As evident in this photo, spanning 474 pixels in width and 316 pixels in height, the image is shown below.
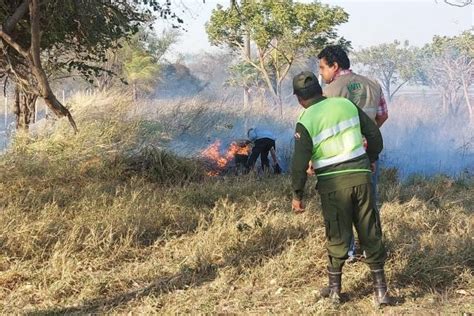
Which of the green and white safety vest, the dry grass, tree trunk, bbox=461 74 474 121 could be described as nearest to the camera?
the green and white safety vest

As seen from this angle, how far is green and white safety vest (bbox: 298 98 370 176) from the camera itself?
11.6 ft

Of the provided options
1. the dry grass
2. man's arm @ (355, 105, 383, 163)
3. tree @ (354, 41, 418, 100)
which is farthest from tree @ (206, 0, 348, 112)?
man's arm @ (355, 105, 383, 163)

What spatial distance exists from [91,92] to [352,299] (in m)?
8.98

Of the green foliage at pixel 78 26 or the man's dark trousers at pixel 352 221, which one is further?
the green foliage at pixel 78 26

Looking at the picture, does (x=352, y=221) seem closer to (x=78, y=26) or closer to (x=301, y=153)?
(x=301, y=153)

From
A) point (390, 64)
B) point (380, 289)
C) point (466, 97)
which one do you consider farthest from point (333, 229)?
point (390, 64)

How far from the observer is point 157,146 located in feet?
30.7

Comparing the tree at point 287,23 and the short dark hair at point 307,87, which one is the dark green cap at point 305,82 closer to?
the short dark hair at point 307,87

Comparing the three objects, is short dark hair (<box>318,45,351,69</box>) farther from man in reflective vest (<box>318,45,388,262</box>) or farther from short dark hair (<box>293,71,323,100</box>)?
short dark hair (<box>293,71,323,100</box>)

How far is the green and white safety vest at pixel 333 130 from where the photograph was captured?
352 centimetres

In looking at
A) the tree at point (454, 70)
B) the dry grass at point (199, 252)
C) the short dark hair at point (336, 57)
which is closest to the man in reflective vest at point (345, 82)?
the short dark hair at point (336, 57)

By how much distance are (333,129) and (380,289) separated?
45.1 inches

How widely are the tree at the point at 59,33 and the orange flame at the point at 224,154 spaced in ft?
8.57

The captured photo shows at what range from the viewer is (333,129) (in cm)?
352
